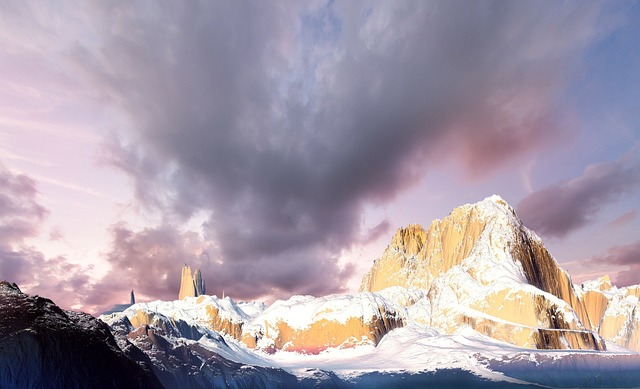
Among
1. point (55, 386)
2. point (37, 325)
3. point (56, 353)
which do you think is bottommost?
point (55, 386)

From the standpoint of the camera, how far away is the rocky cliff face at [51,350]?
242 ft

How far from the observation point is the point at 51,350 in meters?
78.9

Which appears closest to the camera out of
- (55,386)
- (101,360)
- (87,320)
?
(55,386)

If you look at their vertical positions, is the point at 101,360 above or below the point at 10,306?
below

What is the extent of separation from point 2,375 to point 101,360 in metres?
18.4

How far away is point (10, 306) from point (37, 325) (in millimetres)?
5908

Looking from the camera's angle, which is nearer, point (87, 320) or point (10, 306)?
point (10, 306)

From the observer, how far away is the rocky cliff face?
7381 cm

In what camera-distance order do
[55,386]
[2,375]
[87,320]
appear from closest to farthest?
[2,375], [55,386], [87,320]

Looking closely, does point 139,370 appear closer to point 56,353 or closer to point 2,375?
point 56,353

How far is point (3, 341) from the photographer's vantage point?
73625 mm

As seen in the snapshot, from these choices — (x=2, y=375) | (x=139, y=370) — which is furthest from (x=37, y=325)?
(x=139, y=370)

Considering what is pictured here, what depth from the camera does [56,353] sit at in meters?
79.2

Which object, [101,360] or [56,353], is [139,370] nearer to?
[101,360]
